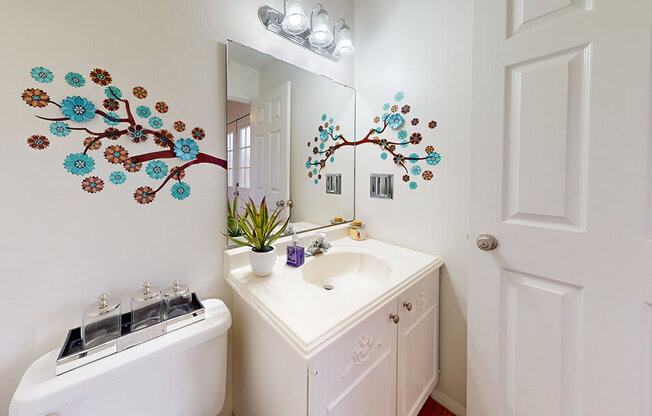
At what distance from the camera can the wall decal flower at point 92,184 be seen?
2.58 feet

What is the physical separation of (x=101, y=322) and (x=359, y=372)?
82 cm

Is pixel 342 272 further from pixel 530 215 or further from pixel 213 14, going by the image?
pixel 213 14

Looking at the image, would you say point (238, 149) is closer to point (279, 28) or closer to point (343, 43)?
point (279, 28)

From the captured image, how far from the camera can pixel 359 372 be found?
0.81 m

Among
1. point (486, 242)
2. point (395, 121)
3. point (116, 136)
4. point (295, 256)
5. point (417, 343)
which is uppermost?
point (395, 121)

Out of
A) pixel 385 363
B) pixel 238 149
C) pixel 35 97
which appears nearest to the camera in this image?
pixel 35 97

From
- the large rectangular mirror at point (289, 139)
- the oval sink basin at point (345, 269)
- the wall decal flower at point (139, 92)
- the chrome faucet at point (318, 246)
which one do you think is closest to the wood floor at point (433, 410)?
the oval sink basin at point (345, 269)

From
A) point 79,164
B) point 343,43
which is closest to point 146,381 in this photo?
point 79,164

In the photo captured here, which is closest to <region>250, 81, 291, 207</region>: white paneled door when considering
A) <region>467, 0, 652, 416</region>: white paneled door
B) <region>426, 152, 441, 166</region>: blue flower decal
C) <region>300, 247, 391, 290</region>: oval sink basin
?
<region>300, 247, 391, 290</region>: oval sink basin

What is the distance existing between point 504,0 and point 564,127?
0.48 meters

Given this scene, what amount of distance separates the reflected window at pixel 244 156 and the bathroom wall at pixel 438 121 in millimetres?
758

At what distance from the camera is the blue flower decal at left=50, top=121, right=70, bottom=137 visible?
735mm

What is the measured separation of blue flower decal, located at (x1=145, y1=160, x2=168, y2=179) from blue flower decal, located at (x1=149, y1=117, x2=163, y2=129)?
0.41ft

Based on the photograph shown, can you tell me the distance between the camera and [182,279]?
0.99 m
